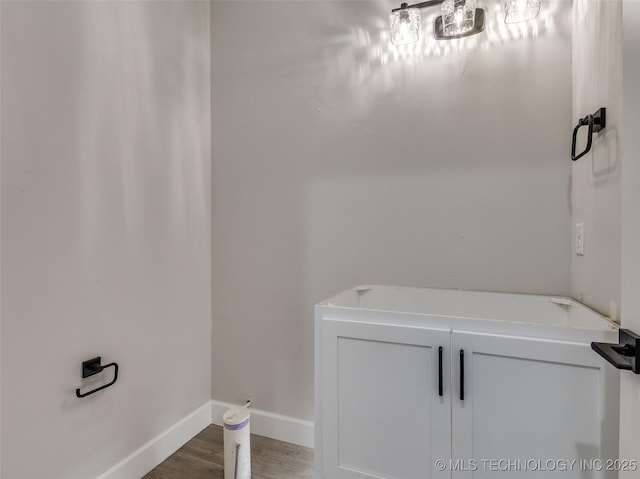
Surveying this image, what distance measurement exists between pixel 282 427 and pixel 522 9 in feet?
7.70

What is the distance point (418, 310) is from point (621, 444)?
2.91 ft

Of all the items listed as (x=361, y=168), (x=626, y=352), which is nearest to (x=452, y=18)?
(x=361, y=168)

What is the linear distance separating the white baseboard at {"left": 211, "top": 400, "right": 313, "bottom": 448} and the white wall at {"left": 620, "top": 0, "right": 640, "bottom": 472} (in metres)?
1.49

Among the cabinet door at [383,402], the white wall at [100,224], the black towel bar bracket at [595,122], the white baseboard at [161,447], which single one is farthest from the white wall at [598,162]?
the white baseboard at [161,447]

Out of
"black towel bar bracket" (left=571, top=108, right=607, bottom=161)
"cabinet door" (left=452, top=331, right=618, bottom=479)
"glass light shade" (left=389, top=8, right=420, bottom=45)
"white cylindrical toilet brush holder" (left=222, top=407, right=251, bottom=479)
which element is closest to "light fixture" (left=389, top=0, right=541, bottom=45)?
"glass light shade" (left=389, top=8, right=420, bottom=45)

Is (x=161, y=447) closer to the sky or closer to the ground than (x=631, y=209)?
closer to the ground

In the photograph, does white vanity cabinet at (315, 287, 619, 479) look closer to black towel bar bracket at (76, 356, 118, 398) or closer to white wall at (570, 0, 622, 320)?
white wall at (570, 0, 622, 320)

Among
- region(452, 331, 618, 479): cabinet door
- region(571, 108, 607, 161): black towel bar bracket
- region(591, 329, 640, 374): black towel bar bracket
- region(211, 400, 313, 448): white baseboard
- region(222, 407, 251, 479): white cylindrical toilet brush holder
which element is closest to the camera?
region(591, 329, 640, 374): black towel bar bracket

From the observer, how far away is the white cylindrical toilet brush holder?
158 cm

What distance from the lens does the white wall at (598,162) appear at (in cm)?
101

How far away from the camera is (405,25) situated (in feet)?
5.25

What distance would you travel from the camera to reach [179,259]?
6.33 feet

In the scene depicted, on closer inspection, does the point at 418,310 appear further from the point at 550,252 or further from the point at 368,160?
the point at 368,160

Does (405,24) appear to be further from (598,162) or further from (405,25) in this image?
(598,162)
